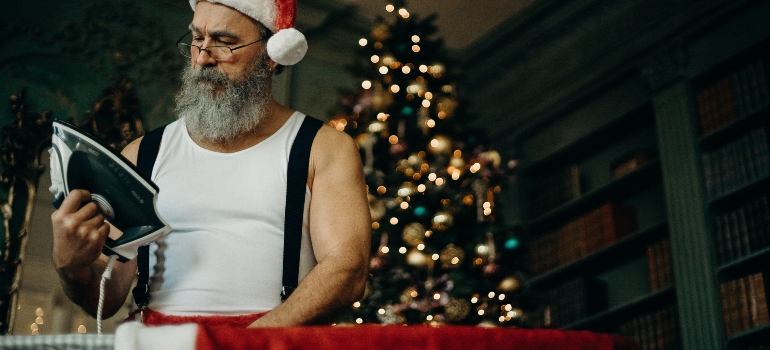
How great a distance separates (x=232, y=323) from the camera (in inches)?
48.5

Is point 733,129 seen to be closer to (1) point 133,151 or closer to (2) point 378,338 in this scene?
(1) point 133,151

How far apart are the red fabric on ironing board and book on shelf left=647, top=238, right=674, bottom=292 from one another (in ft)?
12.2

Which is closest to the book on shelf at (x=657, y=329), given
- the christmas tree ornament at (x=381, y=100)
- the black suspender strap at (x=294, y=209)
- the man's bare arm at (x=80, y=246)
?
the christmas tree ornament at (x=381, y=100)

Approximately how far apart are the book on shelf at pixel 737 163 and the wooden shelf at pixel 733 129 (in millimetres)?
33

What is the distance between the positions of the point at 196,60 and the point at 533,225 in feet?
13.4

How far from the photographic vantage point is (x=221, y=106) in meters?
1.46

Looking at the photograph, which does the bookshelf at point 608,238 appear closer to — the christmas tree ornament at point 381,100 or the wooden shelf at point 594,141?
the wooden shelf at point 594,141

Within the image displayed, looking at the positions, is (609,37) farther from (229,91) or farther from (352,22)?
(229,91)

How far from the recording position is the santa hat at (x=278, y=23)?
1.54m

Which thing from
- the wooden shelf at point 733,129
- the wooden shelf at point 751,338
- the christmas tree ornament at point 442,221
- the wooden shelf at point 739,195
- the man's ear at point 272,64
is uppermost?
the wooden shelf at point 733,129

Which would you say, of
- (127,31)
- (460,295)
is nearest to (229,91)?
(460,295)

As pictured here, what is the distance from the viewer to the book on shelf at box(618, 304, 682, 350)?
4.25 metres

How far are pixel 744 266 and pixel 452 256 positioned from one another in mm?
1343

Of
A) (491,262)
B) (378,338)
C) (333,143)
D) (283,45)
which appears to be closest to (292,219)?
(333,143)
